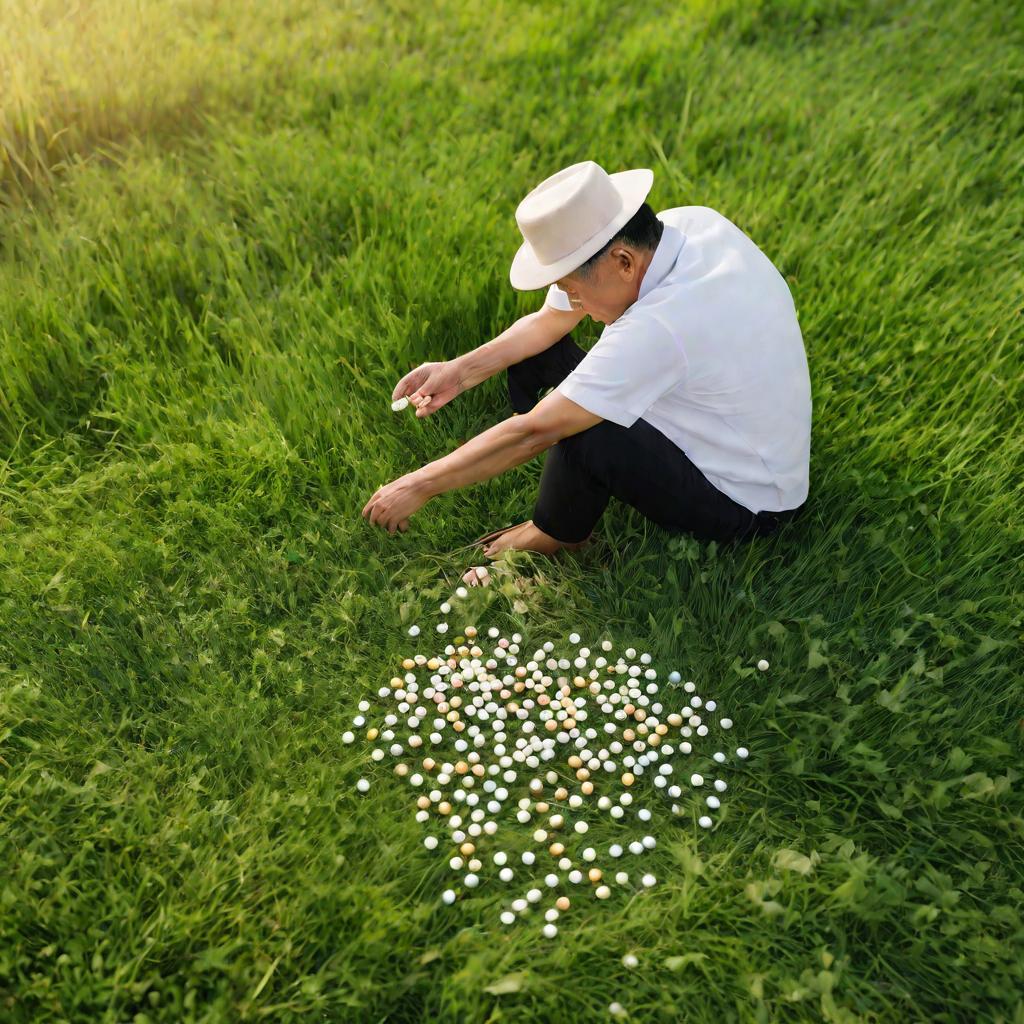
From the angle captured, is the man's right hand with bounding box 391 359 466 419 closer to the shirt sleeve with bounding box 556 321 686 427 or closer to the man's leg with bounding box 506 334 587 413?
the man's leg with bounding box 506 334 587 413

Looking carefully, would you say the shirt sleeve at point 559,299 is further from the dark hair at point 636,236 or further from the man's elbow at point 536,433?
the man's elbow at point 536,433

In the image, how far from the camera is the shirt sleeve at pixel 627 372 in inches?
114

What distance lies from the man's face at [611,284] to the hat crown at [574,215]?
0.09 m

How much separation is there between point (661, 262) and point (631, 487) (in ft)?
2.57

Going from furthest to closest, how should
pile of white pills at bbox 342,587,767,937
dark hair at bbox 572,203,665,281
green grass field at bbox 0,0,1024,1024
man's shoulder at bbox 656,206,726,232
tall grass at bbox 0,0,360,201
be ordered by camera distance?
tall grass at bbox 0,0,360,201
man's shoulder at bbox 656,206,726,232
dark hair at bbox 572,203,665,281
pile of white pills at bbox 342,587,767,937
green grass field at bbox 0,0,1024,1024

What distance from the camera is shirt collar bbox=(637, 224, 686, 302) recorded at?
3.02 meters

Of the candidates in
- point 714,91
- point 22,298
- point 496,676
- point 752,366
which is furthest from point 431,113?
point 496,676

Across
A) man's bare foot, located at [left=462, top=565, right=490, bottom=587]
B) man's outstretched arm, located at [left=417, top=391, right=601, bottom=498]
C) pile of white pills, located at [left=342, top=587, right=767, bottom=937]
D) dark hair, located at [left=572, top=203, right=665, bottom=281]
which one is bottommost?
pile of white pills, located at [left=342, top=587, right=767, bottom=937]

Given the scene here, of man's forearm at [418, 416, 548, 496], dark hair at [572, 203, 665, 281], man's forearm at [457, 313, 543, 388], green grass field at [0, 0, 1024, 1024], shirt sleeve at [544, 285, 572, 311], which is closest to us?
green grass field at [0, 0, 1024, 1024]

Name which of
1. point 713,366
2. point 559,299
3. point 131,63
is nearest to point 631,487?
point 713,366

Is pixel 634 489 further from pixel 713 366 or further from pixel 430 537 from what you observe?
pixel 430 537

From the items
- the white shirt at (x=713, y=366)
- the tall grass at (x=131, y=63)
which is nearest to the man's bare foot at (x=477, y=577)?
the white shirt at (x=713, y=366)

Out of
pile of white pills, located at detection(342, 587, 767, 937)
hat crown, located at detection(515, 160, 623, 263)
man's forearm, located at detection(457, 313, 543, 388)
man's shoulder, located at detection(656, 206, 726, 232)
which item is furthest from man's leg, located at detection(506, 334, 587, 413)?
pile of white pills, located at detection(342, 587, 767, 937)

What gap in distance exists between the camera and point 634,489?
10.7 feet
